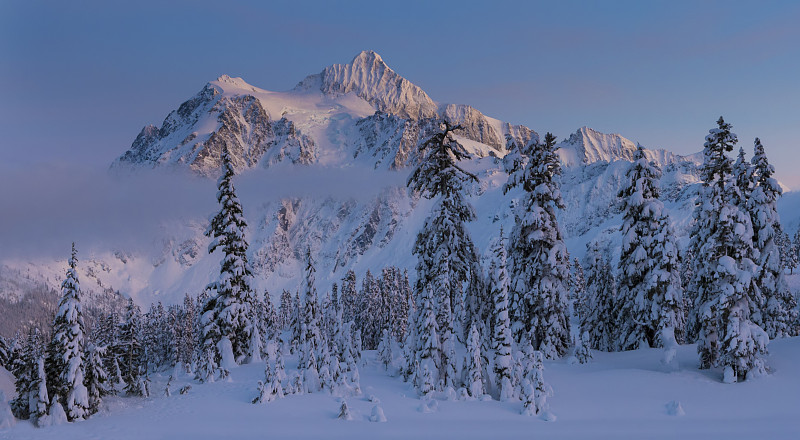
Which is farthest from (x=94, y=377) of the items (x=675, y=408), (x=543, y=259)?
(x=675, y=408)

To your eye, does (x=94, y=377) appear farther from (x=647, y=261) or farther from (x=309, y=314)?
(x=647, y=261)

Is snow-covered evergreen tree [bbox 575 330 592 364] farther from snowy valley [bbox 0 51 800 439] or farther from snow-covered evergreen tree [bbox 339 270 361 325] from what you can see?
snow-covered evergreen tree [bbox 339 270 361 325]

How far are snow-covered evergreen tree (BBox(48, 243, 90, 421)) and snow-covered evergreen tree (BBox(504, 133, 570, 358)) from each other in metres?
19.1

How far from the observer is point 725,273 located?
20031mm

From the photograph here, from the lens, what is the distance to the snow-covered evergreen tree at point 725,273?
1883cm

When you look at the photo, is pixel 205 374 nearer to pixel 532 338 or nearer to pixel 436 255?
pixel 436 255

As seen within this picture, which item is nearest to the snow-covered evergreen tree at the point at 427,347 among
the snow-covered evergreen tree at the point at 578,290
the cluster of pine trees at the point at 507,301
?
the cluster of pine trees at the point at 507,301

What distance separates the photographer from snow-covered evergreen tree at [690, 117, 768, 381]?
18.8 meters

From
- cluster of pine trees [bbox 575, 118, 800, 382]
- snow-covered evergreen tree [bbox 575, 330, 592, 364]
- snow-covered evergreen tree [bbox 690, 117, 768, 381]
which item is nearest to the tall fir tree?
snow-covered evergreen tree [bbox 575, 330, 592, 364]

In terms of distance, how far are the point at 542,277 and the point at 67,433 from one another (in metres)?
20.2

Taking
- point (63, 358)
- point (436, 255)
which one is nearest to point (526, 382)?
point (436, 255)

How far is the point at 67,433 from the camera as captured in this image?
A: 14531mm

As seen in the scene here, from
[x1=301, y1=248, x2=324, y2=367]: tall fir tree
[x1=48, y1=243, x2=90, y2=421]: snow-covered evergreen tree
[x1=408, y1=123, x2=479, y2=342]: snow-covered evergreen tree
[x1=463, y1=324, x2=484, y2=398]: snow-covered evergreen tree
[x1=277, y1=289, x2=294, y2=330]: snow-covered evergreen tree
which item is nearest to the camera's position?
[x1=48, y1=243, x2=90, y2=421]: snow-covered evergreen tree

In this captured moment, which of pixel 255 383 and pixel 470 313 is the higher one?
pixel 470 313
